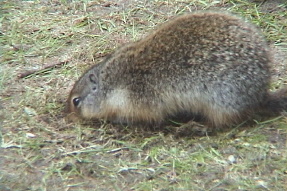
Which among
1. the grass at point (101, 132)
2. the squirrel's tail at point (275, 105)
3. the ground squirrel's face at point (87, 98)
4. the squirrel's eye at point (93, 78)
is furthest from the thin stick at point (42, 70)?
the squirrel's tail at point (275, 105)

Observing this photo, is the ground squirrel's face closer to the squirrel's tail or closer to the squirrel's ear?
the squirrel's ear

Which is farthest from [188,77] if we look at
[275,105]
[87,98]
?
[87,98]

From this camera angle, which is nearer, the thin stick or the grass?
the grass

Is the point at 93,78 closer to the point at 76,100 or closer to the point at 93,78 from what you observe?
the point at 93,78

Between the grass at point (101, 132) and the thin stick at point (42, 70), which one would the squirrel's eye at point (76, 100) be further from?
the thin stick at point (42, 70)

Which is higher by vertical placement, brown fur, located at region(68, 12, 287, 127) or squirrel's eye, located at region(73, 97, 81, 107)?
brown fur, located at region(68, 12, 287, 127)

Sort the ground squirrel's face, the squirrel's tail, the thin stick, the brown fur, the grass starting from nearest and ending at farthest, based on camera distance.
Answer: the grass → the brown fur → the squirrel's tail → the ground squirrel's face → the thin stick

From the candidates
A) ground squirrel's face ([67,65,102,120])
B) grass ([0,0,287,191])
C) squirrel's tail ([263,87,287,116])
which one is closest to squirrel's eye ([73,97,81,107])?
ground squirrel's face ([67,65,102,120])
